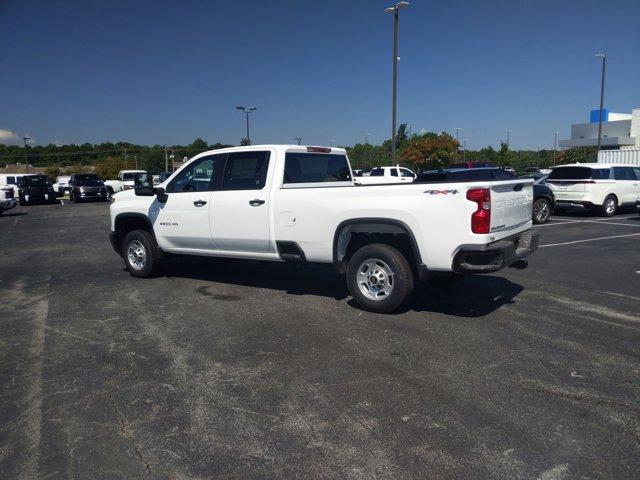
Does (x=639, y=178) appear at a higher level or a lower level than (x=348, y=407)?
higher

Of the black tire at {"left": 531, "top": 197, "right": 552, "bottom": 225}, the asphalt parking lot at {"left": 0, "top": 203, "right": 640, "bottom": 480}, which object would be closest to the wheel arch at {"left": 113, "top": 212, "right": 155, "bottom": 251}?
the asphalt parking lot at {"left": 0, "top": 203, "right": 640, "bottom": 480}

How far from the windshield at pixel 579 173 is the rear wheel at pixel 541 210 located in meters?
2.26

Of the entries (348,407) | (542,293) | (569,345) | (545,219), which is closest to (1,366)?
(348,407)

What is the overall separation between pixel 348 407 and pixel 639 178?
58.1 feet

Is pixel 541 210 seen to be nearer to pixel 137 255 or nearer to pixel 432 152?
pixel 137 255

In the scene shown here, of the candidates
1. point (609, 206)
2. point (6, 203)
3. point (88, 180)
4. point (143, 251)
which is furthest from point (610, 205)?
point (88, 180)

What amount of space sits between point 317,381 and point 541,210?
41.9 feet

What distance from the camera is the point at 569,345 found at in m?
4.91

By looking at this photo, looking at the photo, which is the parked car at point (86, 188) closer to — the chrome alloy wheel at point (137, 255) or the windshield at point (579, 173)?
the chrome alloy wheel at point (137, 255)

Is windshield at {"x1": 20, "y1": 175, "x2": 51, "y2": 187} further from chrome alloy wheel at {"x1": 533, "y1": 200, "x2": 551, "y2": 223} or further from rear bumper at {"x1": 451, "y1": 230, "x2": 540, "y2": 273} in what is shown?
rear bumper at {"x1": 451, "y1": 230, "x2": 540, "y2": 273}

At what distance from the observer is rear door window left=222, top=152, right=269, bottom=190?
22.4 feet

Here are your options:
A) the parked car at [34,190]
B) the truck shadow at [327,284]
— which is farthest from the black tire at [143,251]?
the parked car at [34,190]

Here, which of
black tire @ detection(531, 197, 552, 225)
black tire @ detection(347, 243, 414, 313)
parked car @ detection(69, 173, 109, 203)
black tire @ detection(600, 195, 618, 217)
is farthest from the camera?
parked car @ detection(69, 173, 109, 203)

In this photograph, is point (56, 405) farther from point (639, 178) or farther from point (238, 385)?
point (639, 178)
